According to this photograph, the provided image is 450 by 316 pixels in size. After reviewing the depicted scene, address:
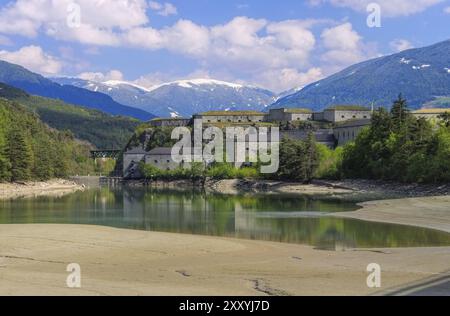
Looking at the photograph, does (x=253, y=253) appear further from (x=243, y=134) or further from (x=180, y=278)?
(x=243, y=134)

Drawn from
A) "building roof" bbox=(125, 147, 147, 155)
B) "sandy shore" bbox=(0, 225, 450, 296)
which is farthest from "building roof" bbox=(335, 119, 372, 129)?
"sandy shore" bbox=(0, 225, 450, 296)

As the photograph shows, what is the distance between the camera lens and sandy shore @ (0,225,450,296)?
18328 mm

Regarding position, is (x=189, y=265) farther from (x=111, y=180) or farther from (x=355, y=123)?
(x=111, y=180)

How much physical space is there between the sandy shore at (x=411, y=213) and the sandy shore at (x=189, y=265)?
14519mm

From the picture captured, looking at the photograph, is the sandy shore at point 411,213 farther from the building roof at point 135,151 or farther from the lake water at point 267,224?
the building roof at point 135,151

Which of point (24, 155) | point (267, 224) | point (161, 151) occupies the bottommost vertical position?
point (267, 224)

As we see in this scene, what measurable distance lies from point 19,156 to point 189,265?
82.7 meters

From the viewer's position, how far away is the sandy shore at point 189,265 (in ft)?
60.1

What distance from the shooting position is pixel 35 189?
100 meters

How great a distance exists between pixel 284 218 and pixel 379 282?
2795 centimetres

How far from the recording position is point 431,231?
37.0 meters

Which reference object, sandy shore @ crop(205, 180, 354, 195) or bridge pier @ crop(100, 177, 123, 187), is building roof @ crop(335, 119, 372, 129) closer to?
sandy shore @ crop(205, 180, 354, 195)

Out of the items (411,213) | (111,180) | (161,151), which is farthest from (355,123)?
(411,213)

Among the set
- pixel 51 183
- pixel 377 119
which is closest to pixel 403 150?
pixel 377 119
